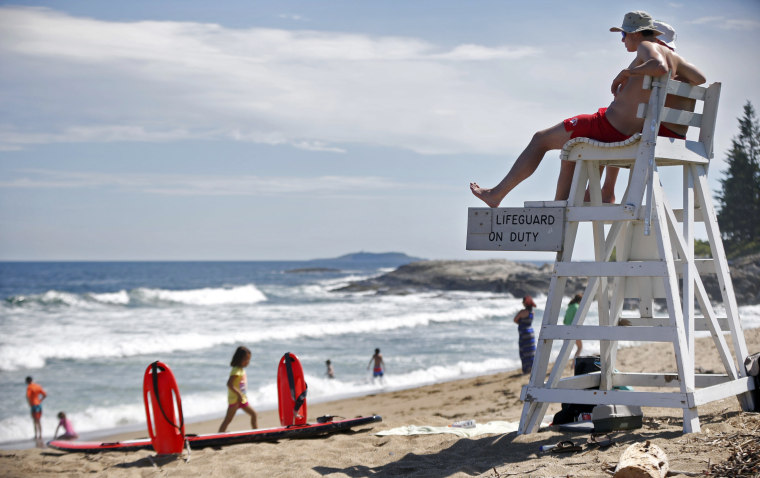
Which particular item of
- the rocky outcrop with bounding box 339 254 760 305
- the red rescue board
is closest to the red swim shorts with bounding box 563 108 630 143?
the red rescue board

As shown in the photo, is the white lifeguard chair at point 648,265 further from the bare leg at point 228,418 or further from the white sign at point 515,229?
the bare leg at point 228,418

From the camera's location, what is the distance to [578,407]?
6551 millimetres

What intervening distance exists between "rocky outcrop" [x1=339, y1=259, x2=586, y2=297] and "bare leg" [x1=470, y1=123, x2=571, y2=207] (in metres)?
40.8

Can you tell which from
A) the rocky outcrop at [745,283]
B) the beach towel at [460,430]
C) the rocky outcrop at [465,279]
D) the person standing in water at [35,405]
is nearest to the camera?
the beach towel at [460,430]

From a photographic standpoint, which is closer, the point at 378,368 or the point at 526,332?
the point at 526,332

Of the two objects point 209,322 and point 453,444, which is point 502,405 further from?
point 209,322

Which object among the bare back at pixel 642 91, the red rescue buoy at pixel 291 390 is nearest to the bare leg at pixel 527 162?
the bare back at pixel 642 91

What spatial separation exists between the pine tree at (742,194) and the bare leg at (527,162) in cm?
3413

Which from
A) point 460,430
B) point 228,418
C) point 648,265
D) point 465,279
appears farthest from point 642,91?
point 465,279

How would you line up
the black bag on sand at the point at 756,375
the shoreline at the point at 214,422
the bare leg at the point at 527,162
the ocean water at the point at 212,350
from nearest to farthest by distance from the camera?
the bare leg at the point at 527,162 < the black bag on sand at the point at 756,375 < the shoreline at the point at 214,422 < the ocean water at the point at 212,350

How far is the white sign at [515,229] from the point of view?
18.2 feet

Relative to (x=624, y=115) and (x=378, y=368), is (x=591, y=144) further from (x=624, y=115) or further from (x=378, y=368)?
(x=378, y=368)

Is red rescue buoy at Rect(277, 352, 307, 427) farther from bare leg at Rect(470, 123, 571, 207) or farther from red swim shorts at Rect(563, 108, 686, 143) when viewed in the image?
red swim shorts at Rect(563, 108, 686, 143)

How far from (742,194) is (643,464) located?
38334mm
